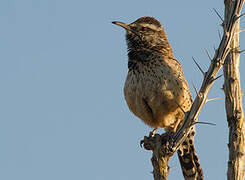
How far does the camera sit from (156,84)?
5.14 m

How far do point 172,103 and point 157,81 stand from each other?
0.36 metres

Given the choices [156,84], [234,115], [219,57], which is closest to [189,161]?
[156,84]

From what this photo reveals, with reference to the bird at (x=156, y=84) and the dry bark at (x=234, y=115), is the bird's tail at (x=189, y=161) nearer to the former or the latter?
the bird at (x=156, y=84)

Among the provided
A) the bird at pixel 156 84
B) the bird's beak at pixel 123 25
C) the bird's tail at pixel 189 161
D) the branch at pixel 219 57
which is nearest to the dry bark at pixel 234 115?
the branch at pixel 219 57

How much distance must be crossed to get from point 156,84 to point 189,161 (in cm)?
132

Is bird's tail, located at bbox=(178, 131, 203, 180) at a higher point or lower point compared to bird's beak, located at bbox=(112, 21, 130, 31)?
lower

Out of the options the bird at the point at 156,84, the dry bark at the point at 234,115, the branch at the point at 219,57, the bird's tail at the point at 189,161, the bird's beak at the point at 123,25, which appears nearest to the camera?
the branch at the point at 219,57

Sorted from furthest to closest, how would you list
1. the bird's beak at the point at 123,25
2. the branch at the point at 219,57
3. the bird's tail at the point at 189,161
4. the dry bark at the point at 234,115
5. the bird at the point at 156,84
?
1. the bird's beak at the point at 123,25
2. the bird's tail at the point at 189,161
3. the bird at the point at 156,84
4. the dry bark at the point at 234,115
5. the branch at the point at 219,57

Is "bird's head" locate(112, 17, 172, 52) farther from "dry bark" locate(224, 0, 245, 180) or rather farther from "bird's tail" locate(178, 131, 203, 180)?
"dry bark" locate(224, 0, 245, 180)

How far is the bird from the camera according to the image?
518 centimetres

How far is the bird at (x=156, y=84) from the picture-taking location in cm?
518

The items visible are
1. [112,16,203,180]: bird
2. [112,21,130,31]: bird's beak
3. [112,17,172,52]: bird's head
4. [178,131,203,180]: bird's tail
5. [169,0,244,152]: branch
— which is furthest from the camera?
[112,21,130,31]: bird's beak

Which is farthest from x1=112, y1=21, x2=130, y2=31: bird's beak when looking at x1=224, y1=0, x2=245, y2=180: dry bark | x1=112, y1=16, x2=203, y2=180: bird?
x1=224, y1=0, x2=245, y2=180: dry bark

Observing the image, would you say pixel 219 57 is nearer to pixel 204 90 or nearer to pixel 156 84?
pixel 204 90
